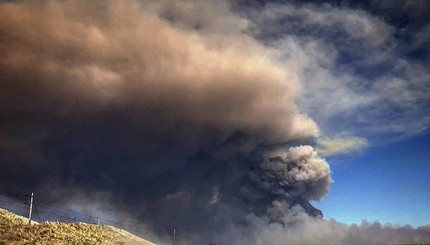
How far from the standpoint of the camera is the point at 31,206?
75375mm

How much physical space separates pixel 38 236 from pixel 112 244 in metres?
16.3

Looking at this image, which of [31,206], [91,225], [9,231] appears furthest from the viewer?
[91,225]

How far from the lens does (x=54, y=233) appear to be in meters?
71.8

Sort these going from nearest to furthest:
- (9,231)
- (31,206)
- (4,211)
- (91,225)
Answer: (9,231)
(31,206)
(4,211)
(91,225)

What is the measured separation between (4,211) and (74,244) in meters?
29.0

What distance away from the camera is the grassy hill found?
6297 cm

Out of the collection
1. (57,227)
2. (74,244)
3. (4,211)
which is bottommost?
(74,244)

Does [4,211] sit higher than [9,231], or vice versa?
[4,211]

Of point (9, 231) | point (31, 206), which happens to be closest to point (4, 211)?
point (31, 206)

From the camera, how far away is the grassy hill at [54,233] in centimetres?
6297

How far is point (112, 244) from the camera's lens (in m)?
77.8

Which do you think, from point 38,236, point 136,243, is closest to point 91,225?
point 136,243

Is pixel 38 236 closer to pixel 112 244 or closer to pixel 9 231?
pixel 9 231

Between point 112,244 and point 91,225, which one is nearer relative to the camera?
point 112,244
